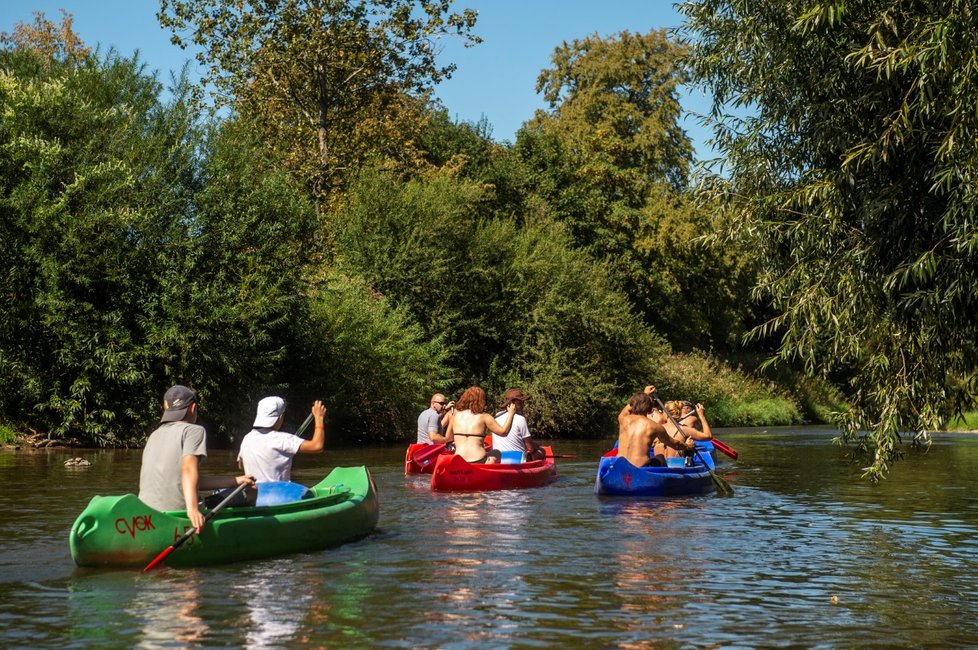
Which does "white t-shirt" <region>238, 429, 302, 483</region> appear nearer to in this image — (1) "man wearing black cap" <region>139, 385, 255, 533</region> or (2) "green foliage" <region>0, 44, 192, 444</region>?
(1) "man wearing black cap" <region>139, 385, 255, 533</region>

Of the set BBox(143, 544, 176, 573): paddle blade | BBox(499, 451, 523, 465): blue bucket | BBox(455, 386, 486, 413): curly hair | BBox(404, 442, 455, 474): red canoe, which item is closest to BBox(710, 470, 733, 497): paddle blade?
BBox(499, 451, 523, 465): blue bucket

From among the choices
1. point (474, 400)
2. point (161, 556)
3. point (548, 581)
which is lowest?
point (548, 581)

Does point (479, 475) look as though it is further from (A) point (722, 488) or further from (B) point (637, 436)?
(A) point (722, 488)

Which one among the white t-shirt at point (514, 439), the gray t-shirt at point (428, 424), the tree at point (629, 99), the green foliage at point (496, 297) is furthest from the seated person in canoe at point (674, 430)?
the tree at point (629, 99)

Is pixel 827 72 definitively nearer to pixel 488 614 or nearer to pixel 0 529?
pixel 488 614

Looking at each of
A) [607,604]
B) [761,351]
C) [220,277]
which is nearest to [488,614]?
[607,604]

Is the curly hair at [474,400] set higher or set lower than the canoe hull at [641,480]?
higher

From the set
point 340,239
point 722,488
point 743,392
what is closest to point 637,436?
point 722,488

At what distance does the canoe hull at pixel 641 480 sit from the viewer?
651 inches

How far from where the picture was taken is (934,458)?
1055 inches

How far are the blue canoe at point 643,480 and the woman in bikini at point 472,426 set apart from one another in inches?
69.3

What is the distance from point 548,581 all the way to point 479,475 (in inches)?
290

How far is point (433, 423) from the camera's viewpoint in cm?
2119

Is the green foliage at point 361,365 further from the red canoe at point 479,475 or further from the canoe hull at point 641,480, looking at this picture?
the canoe hull at point 641,480
